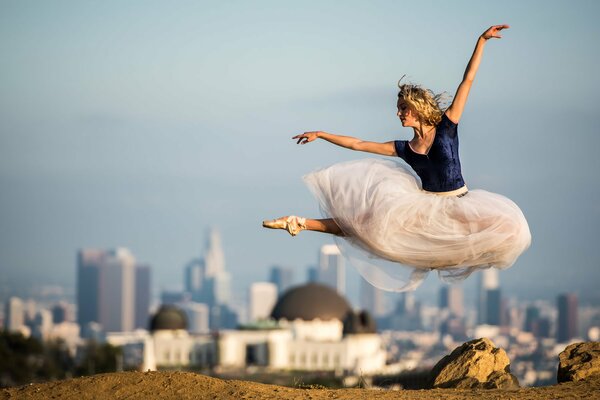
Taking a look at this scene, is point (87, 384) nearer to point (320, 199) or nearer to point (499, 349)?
point (320, 199)

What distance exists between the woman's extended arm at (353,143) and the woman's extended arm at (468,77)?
96 centimetres

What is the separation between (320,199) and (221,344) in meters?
82.4

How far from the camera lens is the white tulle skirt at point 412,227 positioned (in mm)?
17812

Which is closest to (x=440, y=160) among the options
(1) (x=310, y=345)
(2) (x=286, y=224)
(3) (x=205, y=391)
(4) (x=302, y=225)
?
(4) (x=302, y=225)

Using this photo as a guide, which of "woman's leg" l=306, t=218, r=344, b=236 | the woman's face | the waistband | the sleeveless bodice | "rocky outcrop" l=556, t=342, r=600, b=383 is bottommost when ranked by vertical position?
"rocky outcrop" l=556, t=342, r=600, b=383

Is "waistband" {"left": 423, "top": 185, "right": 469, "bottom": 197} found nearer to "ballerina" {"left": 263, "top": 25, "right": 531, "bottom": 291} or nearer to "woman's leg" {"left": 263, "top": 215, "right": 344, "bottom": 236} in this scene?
"ballerina" {"left": 263, "top": 25, "right": 531, "bottom": 291}

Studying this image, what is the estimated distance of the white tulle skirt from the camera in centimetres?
1781

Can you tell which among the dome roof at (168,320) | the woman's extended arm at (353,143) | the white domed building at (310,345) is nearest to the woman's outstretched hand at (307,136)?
the woman's extended arm at (353,143)

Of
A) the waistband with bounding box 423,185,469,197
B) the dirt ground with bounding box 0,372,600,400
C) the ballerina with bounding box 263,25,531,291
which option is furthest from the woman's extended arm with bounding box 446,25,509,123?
the dirt ground with bounding box 0,372,600,400

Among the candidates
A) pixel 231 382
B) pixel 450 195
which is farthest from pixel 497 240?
pixel 231 382

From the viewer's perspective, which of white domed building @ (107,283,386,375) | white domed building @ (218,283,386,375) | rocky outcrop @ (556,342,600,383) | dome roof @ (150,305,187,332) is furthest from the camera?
dome roof @ (150,305,187,332)

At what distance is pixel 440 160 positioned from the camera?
18.0m

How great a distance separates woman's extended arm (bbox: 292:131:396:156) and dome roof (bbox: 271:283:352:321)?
285 ft

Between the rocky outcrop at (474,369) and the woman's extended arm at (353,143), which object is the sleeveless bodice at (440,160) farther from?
the rocky outcrop at (474,369)
